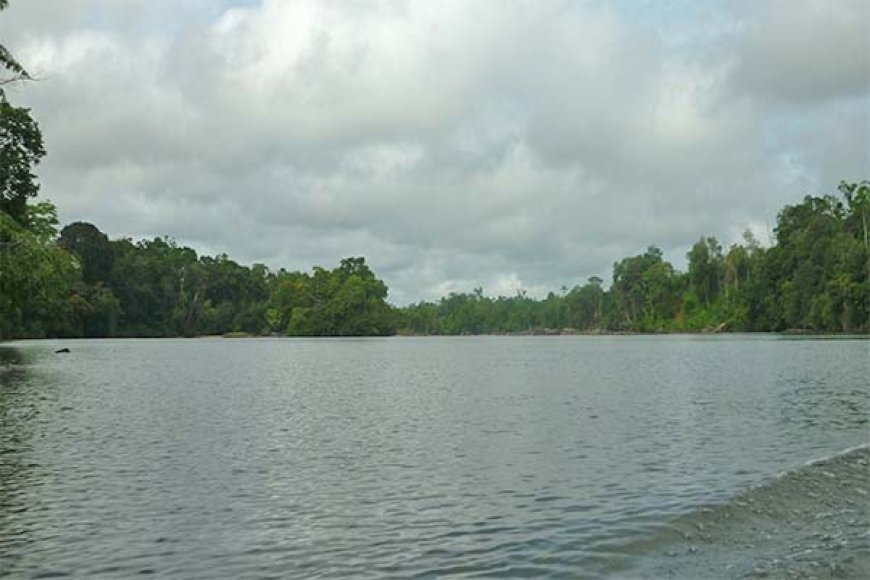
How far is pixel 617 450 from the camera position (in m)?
22.8

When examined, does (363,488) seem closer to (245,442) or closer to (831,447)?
(245,442)

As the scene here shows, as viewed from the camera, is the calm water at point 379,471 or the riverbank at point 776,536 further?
the calm water at point 379,471

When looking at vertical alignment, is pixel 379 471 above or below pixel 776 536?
above

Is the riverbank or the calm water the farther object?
the calm water

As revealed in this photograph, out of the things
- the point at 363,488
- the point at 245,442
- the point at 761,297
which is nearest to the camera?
the point at 363,488

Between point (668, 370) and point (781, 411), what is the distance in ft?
90.7

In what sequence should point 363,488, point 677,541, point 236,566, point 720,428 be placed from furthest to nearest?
point 720,428, point 363,488, point 677,541, point 236,566

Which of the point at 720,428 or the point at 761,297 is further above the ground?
the point at 761,297

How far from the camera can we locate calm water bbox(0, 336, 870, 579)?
43.7 ft

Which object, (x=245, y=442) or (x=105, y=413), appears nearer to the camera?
(x=245, y=442)

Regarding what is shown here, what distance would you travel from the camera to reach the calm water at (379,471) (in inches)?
524

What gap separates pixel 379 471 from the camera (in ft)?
66.9

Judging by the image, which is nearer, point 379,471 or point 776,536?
point 776,536

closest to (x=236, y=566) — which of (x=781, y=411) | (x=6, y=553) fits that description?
(x=6, y=553)
